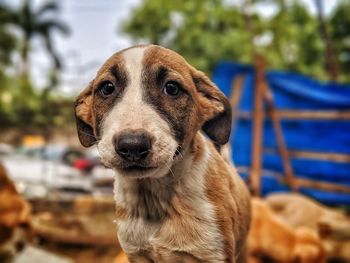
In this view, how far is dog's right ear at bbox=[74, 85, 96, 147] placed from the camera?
2.32 meters

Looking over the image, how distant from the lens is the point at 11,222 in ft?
19.2

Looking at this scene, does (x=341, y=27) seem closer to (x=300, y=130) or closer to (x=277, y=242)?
(x=300, y=130)

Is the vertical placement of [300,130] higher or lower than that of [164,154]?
lower

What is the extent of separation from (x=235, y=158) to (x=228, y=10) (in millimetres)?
5478

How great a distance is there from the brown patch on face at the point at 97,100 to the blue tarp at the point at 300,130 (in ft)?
20.8

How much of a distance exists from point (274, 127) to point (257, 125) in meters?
0.37

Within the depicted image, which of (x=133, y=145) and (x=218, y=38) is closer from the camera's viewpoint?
(x=133, y=145)

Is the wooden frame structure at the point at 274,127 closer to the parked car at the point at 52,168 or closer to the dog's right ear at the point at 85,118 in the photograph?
the dog's right ear at the point at 85,118

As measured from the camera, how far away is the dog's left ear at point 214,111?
232cm

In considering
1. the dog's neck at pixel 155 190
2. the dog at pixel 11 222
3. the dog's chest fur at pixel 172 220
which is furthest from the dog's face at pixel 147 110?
the dog at pixel 11 222

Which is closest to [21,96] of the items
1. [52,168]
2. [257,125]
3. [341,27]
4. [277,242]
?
[52,168]

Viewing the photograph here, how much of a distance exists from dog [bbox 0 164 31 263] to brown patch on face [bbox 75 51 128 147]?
3.99 m

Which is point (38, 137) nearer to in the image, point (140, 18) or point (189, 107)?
point (140, 18)

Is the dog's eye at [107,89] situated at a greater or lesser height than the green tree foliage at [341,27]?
lesser
